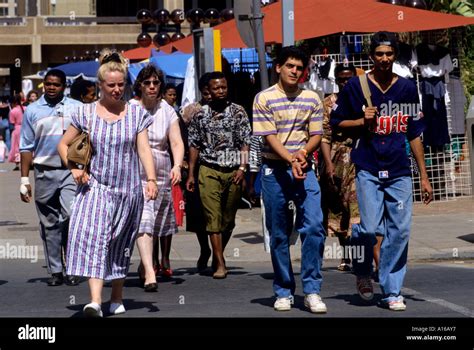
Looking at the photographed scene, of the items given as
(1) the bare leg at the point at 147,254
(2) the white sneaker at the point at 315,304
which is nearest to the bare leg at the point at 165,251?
(1) the bare leg at the point at 147,254

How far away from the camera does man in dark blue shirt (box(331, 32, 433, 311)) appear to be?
8.62 m

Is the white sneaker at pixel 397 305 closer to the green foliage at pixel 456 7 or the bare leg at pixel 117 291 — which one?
the bare leg at pixel 117 291

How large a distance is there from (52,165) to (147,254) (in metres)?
1.41

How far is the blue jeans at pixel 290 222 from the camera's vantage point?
8.62 m

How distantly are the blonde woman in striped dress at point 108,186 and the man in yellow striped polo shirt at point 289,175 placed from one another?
854 millimetres

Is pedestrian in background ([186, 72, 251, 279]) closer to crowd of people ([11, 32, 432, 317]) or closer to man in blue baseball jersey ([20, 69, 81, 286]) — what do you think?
man in blue baseball jersey ([20, 69, 81, 286])

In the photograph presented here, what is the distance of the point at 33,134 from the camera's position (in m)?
10.9

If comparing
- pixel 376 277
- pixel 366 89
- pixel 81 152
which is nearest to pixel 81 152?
pixel 81 152

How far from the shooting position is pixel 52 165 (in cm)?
1074

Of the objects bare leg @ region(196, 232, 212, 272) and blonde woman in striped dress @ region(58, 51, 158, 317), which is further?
bare leg @ region(196, 232, 212, 272)

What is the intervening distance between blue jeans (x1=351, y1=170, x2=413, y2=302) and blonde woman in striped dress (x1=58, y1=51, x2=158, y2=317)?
1.52 meters

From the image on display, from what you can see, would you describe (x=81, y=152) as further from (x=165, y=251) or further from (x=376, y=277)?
(x=376, y=277)

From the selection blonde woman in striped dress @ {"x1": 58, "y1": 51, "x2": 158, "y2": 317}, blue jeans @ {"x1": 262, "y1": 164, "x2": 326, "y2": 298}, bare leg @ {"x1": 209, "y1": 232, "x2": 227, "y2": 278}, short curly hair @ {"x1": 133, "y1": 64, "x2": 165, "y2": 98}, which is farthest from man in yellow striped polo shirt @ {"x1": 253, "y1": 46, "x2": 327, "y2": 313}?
bare leg @ {"x1": 209, "y1": 232, "x2": 227, "y2": 278}

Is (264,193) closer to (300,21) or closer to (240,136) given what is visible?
(240,136)
